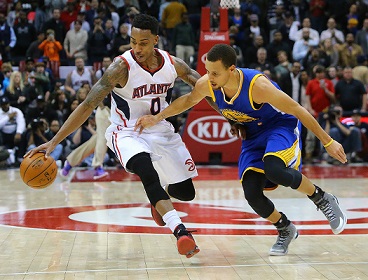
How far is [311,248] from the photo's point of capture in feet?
19.7

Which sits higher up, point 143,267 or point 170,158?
point 170,158

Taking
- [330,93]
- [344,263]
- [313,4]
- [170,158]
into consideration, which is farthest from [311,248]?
[313,4]

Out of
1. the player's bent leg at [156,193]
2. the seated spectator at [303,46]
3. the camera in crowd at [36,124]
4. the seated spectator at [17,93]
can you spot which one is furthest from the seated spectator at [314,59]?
the player's bent leg at [156,193]

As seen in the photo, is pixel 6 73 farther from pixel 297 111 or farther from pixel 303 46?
pixel 297 111

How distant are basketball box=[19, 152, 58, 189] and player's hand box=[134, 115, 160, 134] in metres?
0.75

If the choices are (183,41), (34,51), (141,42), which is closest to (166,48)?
(183,41)

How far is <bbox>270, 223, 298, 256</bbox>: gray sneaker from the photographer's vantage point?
5719mm

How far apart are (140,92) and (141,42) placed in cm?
41

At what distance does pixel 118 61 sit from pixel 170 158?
2.87 ft

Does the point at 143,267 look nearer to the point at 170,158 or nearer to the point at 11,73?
the point at 170,158

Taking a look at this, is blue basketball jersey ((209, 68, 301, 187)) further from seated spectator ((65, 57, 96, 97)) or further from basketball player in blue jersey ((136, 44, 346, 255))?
seated spectator ((65, 57, 96, 97))

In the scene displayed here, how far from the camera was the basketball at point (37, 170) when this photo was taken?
5812mm

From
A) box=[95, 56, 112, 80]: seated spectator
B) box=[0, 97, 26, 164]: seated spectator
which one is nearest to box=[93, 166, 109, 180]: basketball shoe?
box=[0, 97, 26, 164]: seated spectator

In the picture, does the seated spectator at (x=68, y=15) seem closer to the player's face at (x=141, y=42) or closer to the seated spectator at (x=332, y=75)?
the seated spectator at (x=332, y=75)
